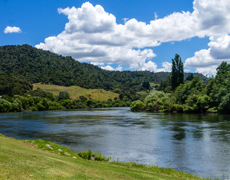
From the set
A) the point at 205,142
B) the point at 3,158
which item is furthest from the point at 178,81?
the point at 3,158

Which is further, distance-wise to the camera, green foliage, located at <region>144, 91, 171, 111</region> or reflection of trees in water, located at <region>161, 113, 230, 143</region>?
green foliage, located at <region>144, 91, 171, 111</region>

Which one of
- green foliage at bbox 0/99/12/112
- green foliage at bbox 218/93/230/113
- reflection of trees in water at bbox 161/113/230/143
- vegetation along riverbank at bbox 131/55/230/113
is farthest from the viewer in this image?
green foliage at bbox 0/99/12/112

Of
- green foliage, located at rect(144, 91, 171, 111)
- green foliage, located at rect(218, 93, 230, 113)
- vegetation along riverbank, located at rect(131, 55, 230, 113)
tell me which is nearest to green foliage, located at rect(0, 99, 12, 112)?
vegetation along riverbank, located at rect(131, 55, 230, 113)

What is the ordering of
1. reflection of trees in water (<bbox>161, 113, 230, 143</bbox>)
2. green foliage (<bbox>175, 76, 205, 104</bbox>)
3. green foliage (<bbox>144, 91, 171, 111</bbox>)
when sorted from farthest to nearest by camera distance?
green foliage (<bbox>175, 76, 205, 104</bbox>), green foliage (<bbox>144, 91, 171, 111</bbox>), reflection of trees in water (<bbox>161, 113, 230, 143</bbox>)

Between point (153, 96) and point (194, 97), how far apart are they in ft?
78.7

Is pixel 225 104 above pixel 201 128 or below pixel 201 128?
above

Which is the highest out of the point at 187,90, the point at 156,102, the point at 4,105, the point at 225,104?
the point at 187,90

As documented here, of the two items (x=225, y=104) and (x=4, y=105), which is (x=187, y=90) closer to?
(x=225, y=104)

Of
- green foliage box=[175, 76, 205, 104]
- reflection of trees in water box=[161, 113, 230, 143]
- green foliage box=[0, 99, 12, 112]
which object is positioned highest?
green foliage box=[175, 76, 205, 104]

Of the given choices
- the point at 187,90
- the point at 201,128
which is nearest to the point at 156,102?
the point at 187,90

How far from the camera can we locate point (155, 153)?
81.5 ft

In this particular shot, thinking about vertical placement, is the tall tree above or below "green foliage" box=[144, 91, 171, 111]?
above

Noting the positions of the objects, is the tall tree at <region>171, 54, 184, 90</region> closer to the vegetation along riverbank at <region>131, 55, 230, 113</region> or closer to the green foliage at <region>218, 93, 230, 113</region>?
the vegetation along riverbank at <region>131, 55, 230, 113</region>

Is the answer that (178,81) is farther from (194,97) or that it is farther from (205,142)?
A: (205,142)
